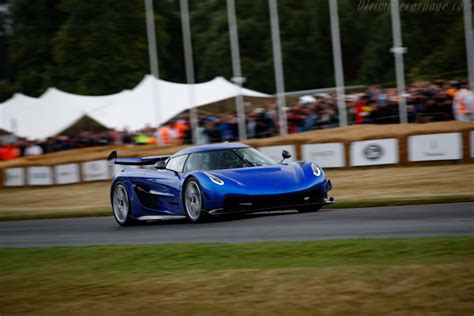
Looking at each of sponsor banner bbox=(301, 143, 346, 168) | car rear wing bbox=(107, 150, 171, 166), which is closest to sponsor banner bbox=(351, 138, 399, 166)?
sponsor banner bbox=(301, 143, 346, 168)

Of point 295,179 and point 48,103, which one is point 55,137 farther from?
point 295,179

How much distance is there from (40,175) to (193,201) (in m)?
19.1

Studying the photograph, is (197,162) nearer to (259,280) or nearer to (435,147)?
(259,280)

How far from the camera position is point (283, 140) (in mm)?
24188

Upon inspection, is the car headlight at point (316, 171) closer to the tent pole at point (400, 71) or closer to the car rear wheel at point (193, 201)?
the car rear wheel at point (193, 201)

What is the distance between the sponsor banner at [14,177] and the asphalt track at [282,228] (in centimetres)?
1728

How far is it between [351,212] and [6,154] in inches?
1048

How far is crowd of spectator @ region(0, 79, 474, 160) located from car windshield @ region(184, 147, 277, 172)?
10.2m

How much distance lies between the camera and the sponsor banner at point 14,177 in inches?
1266

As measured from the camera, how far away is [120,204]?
15.0 metres

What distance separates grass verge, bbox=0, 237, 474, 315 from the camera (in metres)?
6.14

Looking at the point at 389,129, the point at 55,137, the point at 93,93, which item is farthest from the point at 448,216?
the point at 93,93

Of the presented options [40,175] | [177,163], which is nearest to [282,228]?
[177,163]

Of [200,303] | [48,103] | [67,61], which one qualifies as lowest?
[200,303]
